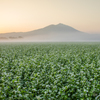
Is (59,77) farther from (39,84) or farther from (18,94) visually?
(18,94)

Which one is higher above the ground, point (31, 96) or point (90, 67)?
point (90, 67)

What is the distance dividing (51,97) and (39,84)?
1.34m

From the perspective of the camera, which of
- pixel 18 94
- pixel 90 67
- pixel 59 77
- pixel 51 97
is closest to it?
pixel 51 97

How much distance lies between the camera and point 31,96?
4.77 meters

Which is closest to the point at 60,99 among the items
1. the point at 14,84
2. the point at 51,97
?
the point at 51,97

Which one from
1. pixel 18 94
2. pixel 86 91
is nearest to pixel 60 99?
pixel 86 91

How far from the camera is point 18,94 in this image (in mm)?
4605

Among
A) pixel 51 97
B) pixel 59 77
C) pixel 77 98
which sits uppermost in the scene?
pixel 59 77

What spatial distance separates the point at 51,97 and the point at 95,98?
173 cm

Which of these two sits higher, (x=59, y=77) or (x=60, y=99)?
(x=59, y=77)

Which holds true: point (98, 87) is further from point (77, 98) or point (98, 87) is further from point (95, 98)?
point (77, 98)

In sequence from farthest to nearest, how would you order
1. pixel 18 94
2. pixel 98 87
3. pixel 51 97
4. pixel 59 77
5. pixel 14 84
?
pixel 59 77, pixel 14 84, pixel 98 87, pixel 18 94, pixel 51 97

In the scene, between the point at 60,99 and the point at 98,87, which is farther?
the point at 98,87

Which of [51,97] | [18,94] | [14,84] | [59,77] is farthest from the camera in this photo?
[59,77]
